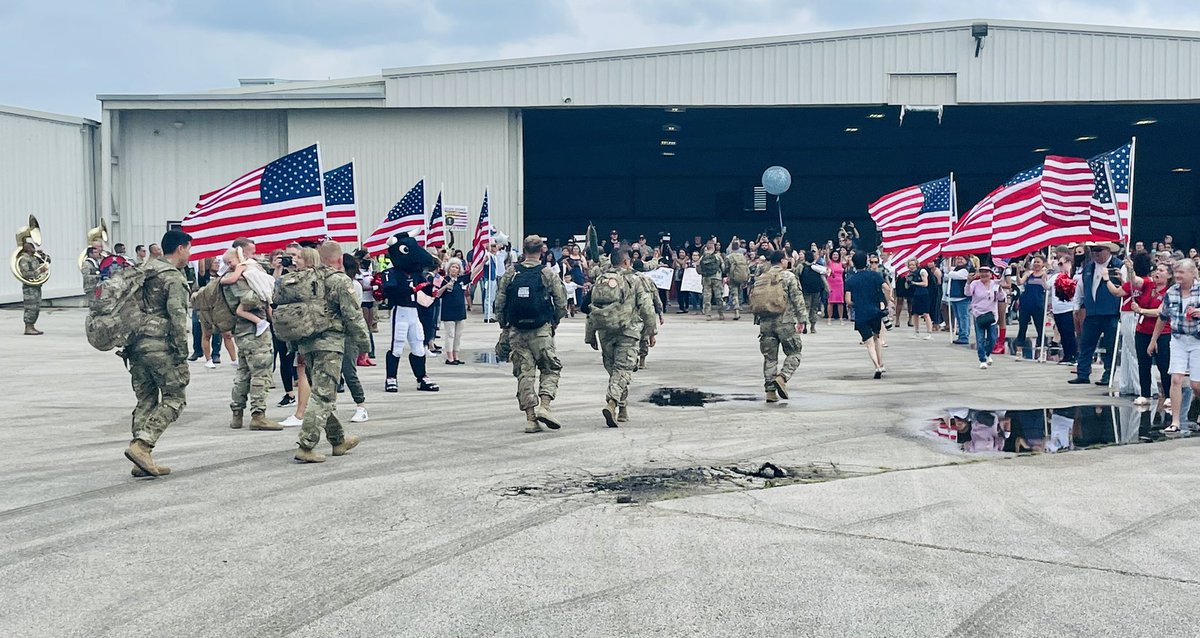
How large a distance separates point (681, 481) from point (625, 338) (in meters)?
3.34

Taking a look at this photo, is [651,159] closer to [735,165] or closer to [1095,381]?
[735,165]

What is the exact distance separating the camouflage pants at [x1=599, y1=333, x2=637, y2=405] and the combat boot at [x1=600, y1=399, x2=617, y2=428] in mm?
43

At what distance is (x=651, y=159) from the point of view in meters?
46.6

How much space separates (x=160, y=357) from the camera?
8.43 meters

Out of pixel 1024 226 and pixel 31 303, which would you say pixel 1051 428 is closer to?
pixel 1024 226

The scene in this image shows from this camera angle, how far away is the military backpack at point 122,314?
8.31m

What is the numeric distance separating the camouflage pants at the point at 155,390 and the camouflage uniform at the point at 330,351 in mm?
966

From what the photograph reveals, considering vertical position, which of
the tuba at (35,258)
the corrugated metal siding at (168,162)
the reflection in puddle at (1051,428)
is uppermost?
the corrugated metal siding at (168,162)

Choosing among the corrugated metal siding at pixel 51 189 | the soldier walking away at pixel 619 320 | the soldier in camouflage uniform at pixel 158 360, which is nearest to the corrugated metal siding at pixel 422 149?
the corrugated metal siding at pixel 51 189

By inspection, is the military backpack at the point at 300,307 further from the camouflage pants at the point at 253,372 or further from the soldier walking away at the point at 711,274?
the soldier walking away at the point at 711,274

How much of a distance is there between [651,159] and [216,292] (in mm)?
36203

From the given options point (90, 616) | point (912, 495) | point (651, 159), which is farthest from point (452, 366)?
point (651, 159)

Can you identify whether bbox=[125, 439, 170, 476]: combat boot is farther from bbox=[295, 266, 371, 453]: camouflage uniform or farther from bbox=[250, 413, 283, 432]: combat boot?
bbox=[250, 413, 283, 432]: combat boot

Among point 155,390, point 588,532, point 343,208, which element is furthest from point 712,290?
point 588,532
